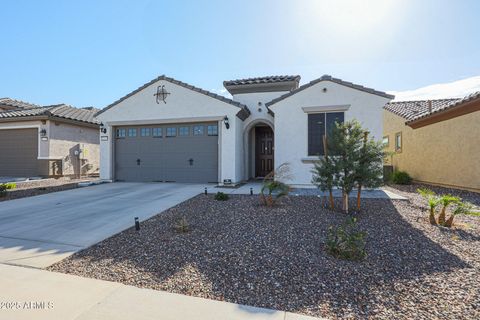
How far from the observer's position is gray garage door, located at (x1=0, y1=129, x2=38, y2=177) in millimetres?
13199

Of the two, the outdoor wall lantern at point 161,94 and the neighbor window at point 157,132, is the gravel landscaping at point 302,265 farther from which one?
the outdoor wall lantern at point 161,94

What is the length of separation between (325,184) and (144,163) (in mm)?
8848

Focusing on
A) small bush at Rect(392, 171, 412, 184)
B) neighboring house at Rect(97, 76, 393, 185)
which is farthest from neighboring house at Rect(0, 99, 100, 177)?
small bush at Rect(392, 171, 412, 184)

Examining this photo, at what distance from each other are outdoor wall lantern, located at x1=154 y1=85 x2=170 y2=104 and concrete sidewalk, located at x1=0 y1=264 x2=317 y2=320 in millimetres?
9030

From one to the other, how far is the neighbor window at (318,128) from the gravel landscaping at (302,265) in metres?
4.57

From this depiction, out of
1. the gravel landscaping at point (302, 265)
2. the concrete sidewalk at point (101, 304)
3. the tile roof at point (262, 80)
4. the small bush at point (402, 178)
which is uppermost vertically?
the tile roof at point (262, 80)

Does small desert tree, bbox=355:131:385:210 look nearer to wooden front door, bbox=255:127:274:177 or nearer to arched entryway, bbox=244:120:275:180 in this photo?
arched entryway, bbox=244:120:275:180

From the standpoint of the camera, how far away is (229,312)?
7.60 feet

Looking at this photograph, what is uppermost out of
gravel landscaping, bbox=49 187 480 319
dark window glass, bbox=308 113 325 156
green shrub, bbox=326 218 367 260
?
dark window glass, bbox=308 113 325 156

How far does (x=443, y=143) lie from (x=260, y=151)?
8.20m

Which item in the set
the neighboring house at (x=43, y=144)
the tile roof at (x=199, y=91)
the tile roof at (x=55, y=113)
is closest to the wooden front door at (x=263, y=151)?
the tile roof at (x=199, y=91)

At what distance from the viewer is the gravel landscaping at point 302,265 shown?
8.15 feet

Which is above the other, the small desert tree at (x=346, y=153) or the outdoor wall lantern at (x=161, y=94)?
the outdoor wall lantern at (x=161, y=94)

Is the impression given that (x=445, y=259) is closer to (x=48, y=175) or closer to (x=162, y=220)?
(x=162, y=220)
